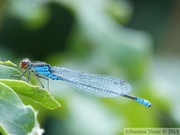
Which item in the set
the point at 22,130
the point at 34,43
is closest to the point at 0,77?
the point at 22,130

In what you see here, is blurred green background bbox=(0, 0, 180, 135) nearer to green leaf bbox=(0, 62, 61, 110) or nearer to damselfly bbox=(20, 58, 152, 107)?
damselfly bbox=(20, 58, 152, 107)

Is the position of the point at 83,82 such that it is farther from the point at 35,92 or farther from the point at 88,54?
the point at 88,54

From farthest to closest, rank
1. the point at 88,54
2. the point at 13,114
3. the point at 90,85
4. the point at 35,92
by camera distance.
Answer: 1. the point at 88,54
2. the point at 90,85
3. the point at 35,92
4. the point at 13,114

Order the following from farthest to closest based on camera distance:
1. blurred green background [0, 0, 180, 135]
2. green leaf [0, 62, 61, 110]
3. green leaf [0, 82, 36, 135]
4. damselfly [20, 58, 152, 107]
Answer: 1. blurred green background [0, 0, 180, 135]
2. damselfly [20, 58, 152, 107]
3. green leaf [0, 62, 61, 110]
4. green leaf [0, 82, 36, 135]

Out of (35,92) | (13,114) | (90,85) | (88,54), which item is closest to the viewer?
(13,114)

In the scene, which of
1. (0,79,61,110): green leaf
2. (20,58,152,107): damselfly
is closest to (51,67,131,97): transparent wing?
(20,58,152,107): damselfly

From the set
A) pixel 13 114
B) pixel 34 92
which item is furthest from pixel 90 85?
pixel 13 114

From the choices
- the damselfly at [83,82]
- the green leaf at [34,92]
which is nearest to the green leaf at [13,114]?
the green leaf at [34,92]
